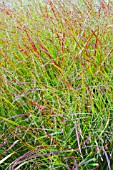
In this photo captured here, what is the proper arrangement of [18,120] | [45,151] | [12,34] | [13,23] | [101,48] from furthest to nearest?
[13,23]
[12,34]
[101,48]
[18,120]
[45,151]

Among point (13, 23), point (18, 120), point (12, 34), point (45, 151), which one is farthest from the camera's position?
point (13, 23)

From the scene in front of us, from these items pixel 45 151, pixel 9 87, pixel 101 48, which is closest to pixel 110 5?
pixel 101 48

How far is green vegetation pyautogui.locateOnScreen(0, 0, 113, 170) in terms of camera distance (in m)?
1.55

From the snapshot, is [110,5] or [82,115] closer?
[82,115]

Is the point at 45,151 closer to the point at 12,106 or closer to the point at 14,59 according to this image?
the point at 12,106

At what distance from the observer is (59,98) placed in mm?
1680

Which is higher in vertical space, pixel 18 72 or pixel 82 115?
pixel 18 72

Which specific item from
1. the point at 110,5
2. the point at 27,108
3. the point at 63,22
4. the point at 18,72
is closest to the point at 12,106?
the point at 27,108

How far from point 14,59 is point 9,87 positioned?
0.30 metres

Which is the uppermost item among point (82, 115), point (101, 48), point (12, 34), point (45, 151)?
point (12, 34)

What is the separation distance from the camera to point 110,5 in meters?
2.50

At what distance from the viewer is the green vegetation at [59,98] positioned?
1.55 m

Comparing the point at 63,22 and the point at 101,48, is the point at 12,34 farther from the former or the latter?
the point at 101,48

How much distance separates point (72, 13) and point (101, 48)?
0.47 meters
